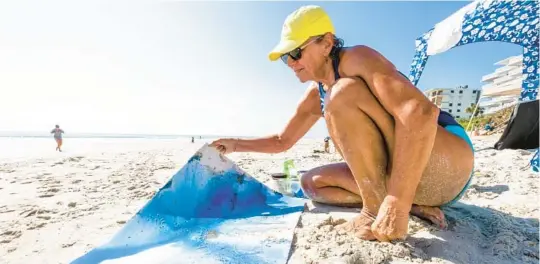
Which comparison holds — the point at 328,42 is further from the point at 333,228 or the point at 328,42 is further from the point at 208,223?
the point at 208,223

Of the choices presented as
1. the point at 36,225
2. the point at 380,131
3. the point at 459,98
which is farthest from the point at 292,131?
the point at 459,98

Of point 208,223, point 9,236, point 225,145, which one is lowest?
point 9,236

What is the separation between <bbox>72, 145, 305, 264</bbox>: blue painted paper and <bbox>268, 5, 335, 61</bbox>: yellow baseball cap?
0.88m

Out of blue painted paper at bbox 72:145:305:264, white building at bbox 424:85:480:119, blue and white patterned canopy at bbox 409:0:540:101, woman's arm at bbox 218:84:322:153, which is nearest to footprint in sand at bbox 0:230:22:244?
blue painted paper at bbox 72:145:305:264

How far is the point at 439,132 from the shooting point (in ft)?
4.11

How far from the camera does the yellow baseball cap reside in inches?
51.4

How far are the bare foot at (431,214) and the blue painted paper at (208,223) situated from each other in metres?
0.63

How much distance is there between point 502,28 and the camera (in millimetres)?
5078

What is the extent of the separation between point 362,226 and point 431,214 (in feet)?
→ 1.43

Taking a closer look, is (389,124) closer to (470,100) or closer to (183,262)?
(183,262)

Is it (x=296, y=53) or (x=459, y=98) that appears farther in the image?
(x=459, y=98)

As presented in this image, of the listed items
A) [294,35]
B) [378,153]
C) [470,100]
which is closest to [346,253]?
[378,153]

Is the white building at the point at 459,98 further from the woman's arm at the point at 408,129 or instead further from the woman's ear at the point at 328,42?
the woman's arm at the point at 408,129

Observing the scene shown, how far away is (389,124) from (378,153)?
136 millimetres
